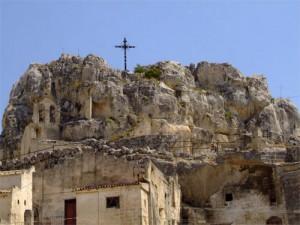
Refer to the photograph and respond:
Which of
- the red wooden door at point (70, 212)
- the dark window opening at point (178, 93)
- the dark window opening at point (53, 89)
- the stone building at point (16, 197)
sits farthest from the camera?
the dark window opening at point (178, 93)

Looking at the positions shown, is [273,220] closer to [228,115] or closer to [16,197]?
[16,197]

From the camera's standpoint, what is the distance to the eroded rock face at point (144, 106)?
6191 cm

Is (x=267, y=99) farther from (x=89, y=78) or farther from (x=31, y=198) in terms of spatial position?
(x=31, y=198)

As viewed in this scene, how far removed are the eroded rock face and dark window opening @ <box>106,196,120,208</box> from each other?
63.5ft

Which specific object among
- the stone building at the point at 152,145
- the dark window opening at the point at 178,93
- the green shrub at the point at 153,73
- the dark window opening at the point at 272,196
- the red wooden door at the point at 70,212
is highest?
the green shrub at the point at 153,73

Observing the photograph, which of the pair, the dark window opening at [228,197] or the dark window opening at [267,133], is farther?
the dark window opening at [267,133]

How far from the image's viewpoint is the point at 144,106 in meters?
64.4

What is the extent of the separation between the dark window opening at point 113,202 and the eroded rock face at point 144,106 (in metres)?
19.4

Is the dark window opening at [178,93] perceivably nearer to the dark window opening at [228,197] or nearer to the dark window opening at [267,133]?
the dark window opening at [267,133]

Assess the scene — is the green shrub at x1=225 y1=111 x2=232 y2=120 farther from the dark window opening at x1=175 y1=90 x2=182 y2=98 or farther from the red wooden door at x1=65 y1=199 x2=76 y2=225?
the red wooden door at x1=65 y1=199 x2=76 y2=225

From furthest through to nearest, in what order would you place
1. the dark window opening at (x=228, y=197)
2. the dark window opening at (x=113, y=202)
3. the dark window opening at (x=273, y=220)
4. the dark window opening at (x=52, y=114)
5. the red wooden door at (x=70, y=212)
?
the dark window opening at (x=52, y=114)
the dark window opening at (x=228, y=197)
the dark window opening at (x=273, y=220)
the red wooden door at (x=70, y=212)
the dark window opening at (x=113, y=202)

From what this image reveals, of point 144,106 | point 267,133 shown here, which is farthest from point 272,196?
point 144,106

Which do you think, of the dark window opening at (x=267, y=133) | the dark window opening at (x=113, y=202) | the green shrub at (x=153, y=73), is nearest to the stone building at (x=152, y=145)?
the dark window opening at (x=113, y=202)

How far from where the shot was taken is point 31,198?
40.9 m
